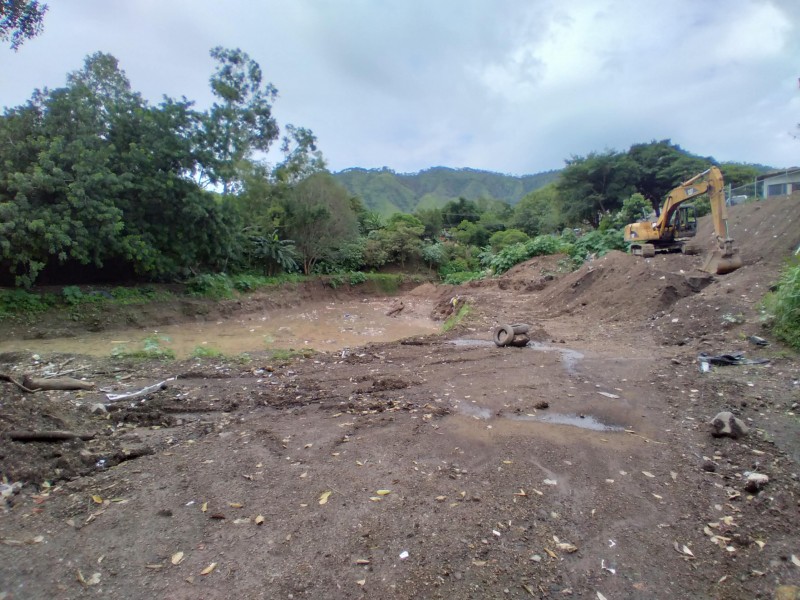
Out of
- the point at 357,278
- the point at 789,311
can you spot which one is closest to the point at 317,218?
the point at 357,278

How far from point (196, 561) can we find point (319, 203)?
20757 mm

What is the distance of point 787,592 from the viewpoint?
2.30 meters

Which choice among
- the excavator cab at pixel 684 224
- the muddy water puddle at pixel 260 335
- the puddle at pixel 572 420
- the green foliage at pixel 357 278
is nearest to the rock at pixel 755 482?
the puddle at pixel 572 420

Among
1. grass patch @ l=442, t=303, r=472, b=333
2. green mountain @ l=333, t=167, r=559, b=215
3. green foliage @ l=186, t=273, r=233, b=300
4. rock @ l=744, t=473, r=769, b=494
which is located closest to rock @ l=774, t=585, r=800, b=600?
rock @ l=744, t=473, r=769, b=494

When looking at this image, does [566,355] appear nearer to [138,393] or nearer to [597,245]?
[138,393]

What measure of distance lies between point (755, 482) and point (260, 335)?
12734mm

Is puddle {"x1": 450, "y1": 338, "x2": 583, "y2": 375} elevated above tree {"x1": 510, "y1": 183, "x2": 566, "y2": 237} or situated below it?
below

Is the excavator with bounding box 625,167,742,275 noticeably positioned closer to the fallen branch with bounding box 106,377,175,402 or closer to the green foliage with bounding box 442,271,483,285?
the green foliage with bounding box 442,271,483,285

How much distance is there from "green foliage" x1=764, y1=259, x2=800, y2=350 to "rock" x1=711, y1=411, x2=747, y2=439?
134 inches

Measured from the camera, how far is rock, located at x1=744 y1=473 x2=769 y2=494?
3184 millimetres

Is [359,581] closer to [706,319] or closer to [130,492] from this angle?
[130,492]

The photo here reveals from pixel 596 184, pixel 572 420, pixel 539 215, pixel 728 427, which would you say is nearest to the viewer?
pixel 728 427

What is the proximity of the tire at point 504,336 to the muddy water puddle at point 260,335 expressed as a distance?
12.9ft

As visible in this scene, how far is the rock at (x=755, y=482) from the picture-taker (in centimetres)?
318
